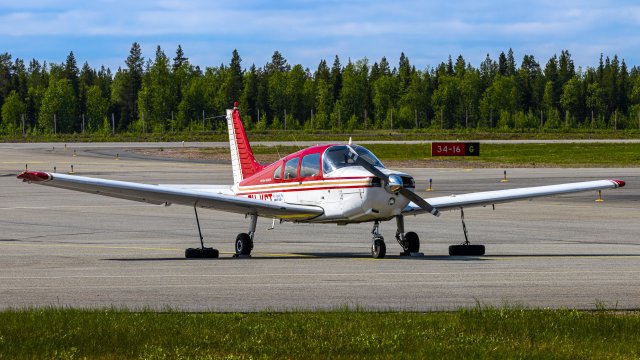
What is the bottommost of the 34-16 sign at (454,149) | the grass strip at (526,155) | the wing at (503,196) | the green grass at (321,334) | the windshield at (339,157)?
the grass strip at (526,155)

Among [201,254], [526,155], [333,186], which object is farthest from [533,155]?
[201,254]

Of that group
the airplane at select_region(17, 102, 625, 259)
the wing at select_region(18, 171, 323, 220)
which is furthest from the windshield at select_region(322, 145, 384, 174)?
the wing at select_region(18, 171, 323, 220)

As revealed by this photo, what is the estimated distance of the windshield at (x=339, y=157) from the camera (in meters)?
22.0

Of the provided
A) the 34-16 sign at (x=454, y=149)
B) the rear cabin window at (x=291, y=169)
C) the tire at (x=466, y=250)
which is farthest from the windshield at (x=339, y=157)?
the 34-16 sign at (x=454, y=149)

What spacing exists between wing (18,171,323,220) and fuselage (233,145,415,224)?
13.9 inches

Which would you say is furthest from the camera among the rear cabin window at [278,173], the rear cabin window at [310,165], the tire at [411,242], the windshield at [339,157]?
the rear cabin window at [278,173]

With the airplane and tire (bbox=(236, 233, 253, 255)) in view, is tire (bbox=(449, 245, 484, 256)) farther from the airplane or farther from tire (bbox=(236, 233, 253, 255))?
tire (bbox=(236, 233, 253, 255))

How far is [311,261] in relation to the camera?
2111 centimetres

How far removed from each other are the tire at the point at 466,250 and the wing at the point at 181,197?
2.89 metres

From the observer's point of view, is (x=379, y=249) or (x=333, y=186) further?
(x=333, y=186)

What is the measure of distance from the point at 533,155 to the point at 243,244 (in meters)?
61.8

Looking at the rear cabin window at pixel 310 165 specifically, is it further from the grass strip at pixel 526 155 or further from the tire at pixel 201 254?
the grass strip at pixel 526 155

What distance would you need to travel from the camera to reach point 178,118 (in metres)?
188

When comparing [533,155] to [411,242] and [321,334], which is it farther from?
[321,334]
